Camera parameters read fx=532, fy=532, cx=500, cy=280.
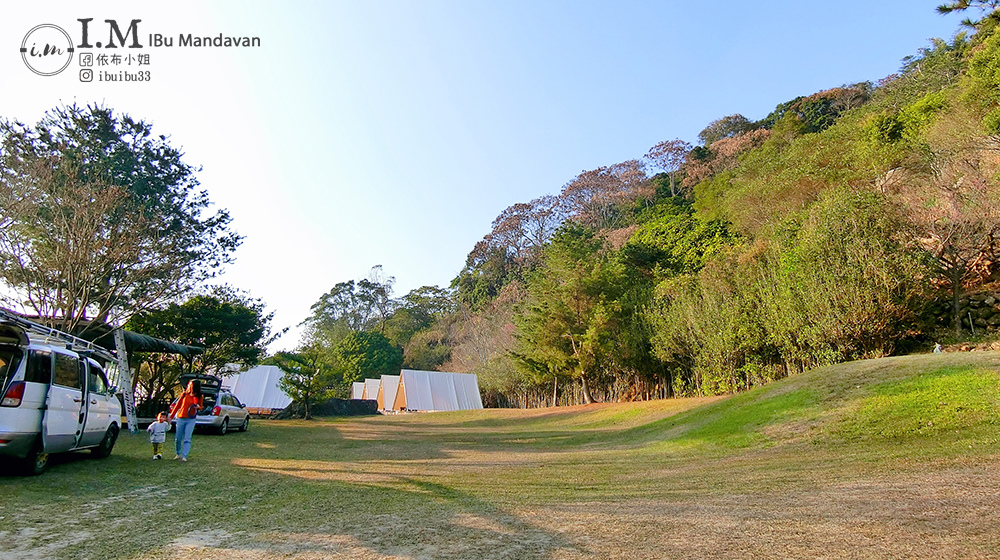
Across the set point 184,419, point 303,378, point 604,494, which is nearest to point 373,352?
point 303,378

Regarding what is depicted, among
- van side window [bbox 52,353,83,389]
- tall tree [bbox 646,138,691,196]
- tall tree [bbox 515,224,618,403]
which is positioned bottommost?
van side window [bbox 52,353,83,389]

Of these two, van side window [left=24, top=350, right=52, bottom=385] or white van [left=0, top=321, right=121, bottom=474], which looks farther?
van side window [left=24, top=350, right=52, bottom=385]

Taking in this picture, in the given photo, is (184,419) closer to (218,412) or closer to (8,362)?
(8,362)

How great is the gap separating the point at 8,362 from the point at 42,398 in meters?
0.52

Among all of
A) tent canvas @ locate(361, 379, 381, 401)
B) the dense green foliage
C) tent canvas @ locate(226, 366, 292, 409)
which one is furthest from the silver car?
tent canvas @ locate(361, 379, 381, 401)

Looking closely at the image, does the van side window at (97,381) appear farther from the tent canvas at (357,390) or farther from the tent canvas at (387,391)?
the tent canvas at (357,390)

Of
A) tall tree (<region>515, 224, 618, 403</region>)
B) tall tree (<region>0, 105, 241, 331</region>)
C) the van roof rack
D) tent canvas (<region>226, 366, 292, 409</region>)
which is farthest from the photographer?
tent canvas (<region>226, 366, 292, 409</region>)

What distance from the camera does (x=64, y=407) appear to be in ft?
20.6

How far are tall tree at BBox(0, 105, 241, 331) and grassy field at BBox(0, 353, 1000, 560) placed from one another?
15.8 feet

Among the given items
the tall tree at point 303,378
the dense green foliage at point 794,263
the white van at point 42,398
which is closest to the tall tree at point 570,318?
the dense green foliage at point 794,263

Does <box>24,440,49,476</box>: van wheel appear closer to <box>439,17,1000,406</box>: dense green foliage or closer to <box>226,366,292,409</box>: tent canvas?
<box>439,17,1000,406</box>: dense green foliage

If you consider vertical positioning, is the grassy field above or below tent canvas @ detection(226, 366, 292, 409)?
below

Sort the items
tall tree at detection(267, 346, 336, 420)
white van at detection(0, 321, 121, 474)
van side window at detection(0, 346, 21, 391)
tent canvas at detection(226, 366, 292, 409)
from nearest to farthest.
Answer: white van at detection(0, 321, 121, 474)
van side window at detection(0, 346, 21, 391)
tall tree at detection(267, 346, 336, 420)
tent canvas at detection(226, 366, 292, 409)

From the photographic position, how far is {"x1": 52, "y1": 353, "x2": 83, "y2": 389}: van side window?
245 inches
